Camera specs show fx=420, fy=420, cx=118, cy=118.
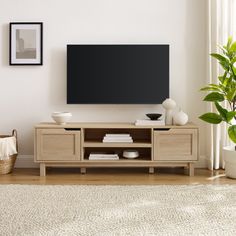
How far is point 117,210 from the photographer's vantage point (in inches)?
116

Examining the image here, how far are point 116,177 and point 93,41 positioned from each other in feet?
4.98

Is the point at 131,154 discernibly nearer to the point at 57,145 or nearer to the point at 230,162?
the point at 57,145

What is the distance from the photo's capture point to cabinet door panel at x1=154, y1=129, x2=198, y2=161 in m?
4.14

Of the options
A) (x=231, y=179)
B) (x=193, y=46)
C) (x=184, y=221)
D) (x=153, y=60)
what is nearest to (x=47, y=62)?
(x=153, y=60)

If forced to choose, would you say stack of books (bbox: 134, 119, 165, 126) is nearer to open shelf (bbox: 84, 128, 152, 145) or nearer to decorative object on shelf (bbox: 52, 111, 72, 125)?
open shelf (bbox: 84, 128, 152, 145)

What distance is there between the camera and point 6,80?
15.2 ft

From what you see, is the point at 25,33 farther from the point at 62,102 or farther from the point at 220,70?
the point at 220,70

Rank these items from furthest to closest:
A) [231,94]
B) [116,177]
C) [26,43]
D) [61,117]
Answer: [26,43] < [61,117] < [116,177] < [231,94]

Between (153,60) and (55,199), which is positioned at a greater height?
(153,60)

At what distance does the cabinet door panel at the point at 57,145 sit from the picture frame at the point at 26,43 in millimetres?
909

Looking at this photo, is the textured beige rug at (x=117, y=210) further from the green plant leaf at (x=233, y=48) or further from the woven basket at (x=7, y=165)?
the green plant leaf at (x=233, y=48)

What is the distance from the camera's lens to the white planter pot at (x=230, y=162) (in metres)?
4.02

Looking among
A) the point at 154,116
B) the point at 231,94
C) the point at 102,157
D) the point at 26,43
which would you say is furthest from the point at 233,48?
the point at 26,43

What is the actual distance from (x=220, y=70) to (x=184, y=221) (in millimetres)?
2245
